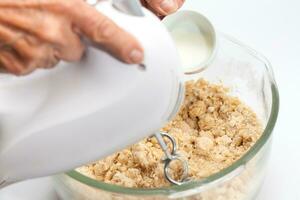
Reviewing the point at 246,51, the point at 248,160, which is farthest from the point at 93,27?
the point at 246,51

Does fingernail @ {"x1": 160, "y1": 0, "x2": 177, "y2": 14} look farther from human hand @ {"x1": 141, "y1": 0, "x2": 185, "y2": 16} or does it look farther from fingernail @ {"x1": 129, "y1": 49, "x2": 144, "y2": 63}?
fingernail @ {"x1": 129, "y1": 49, "x2": 144, "y2": 63}

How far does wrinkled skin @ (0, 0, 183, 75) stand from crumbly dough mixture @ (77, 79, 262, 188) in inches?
10.1

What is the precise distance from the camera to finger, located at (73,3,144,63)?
0.41m

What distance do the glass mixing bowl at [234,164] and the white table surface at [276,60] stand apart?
63 mm

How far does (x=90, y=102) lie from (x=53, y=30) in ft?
0.23

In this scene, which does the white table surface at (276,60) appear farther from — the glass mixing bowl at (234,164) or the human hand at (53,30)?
the human hand at (53,30)

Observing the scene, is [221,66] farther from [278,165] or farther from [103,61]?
[103,61]

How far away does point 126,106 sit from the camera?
1.50 feet

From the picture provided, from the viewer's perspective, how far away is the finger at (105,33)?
1.35 ft

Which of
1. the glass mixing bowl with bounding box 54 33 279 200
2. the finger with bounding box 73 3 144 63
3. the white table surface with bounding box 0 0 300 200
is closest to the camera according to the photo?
the finger with bounding box 73 3 144 63

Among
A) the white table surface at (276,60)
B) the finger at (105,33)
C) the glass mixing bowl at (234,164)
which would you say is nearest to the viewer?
the finger at (105,33)

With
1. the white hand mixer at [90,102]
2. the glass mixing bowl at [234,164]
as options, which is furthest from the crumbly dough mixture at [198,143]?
the white hand mixer at [90,102]

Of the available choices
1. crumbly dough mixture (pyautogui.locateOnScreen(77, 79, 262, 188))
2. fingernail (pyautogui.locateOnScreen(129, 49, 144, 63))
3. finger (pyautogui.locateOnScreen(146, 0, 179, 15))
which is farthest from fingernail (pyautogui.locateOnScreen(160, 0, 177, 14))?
fingernail (pyautogui.locateOnScreen(129, 49, 144, 63))

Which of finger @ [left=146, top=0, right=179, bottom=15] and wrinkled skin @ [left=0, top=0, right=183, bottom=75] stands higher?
wrinkled skin @ [left=0, top=0, right=183, bottom=75]
